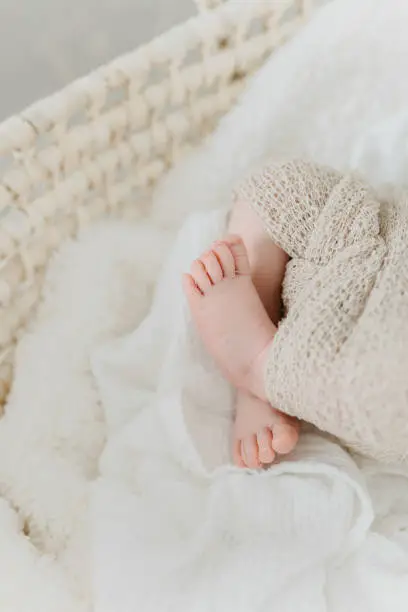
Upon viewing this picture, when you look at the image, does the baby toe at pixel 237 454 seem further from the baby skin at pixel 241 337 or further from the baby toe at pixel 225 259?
the baby toe at pixel 225 259

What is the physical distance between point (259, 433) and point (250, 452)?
2cm

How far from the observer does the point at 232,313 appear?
76cm

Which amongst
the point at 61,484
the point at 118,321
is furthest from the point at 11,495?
the point at 118,321

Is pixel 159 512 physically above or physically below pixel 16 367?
below

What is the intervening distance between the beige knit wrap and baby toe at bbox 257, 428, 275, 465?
4 centimetres

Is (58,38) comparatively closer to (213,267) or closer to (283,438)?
(213,267)

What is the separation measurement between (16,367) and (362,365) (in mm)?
346

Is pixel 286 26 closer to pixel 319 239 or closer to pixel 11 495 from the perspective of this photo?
pixel 319 239

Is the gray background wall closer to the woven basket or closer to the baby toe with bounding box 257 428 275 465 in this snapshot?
the woven basket

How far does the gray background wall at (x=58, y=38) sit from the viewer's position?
44.7 inches

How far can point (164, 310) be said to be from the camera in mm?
875

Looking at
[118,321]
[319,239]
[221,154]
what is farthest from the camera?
[221,154]

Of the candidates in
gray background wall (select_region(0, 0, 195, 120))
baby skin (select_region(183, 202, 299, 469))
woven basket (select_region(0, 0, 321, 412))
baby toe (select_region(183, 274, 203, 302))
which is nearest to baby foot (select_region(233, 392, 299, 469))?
baby skin (select_region(183, 202, 299, 469))

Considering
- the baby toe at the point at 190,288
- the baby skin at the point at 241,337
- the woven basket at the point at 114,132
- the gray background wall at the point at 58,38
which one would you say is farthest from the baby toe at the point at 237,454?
the gray background wall at the point at 58,38
